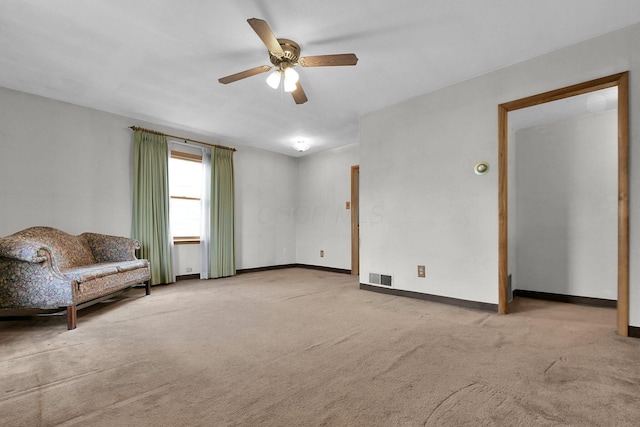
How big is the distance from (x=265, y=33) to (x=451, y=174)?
2.52 metres

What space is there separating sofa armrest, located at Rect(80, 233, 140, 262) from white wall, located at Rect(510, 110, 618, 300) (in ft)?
17.2

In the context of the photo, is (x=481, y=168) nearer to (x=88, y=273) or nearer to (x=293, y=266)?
(x=88, y=273)

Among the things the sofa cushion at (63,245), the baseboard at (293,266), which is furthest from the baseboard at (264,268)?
the sofa cushion at (63,245)

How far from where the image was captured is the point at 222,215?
5.57m

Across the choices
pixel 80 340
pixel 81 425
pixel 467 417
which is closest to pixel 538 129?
pixel 467 417

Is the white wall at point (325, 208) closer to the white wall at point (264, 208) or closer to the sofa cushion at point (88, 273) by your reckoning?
the white wall at point (264, 208)

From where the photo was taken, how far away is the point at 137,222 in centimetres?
454

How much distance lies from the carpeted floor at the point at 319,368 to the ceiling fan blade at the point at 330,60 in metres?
2.25

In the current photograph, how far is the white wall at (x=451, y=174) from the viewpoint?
2.68 metres

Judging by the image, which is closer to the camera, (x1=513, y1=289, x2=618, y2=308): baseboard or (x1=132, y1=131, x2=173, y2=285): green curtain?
(x1=513, y1=289, x2=618, y2=308): baseboard

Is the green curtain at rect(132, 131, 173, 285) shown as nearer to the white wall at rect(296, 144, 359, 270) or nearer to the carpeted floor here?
the carpeted floor

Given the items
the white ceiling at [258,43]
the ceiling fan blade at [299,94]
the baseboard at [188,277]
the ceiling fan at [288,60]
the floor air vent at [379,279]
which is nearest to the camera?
the white ceiling at [258,43]

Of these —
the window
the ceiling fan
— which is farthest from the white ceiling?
the window

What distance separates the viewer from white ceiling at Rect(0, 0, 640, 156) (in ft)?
7.48
